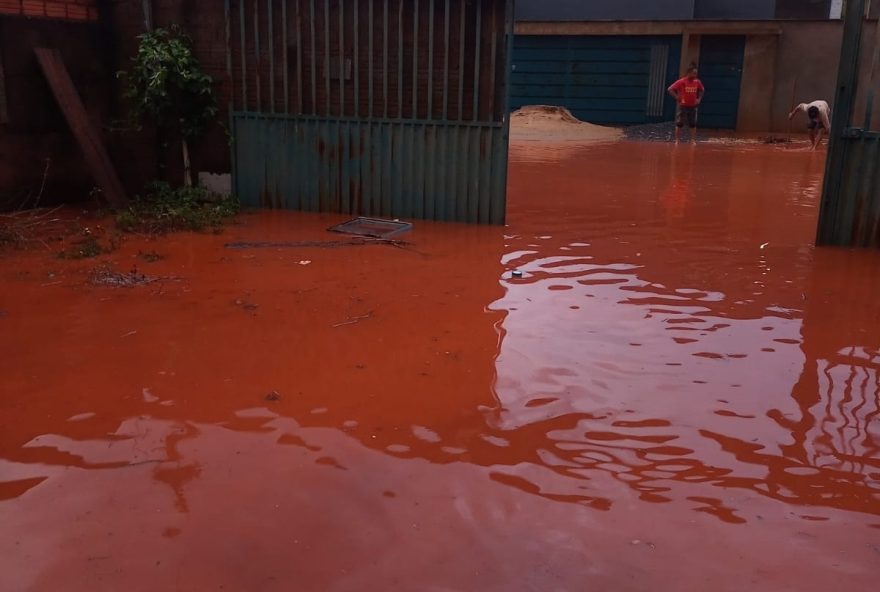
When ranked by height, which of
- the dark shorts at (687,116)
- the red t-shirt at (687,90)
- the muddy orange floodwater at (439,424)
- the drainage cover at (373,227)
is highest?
the red t-shirt at (687,90)

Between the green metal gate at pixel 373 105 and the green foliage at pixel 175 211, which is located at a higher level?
the green metal gate at pixel 373 105

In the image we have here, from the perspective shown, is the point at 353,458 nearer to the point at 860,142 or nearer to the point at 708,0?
the point at 860,142

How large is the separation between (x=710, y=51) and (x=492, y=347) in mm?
21419

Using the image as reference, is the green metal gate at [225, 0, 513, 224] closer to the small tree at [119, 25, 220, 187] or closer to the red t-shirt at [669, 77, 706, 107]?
the small tree at [119, 25, 220, 187]

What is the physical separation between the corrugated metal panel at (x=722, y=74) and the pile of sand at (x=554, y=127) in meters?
3.04

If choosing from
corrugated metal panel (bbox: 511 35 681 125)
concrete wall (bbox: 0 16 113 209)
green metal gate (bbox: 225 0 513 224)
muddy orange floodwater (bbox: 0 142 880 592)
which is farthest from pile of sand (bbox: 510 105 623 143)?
muddy orange floodwater (bbox: 0 142 880 592)

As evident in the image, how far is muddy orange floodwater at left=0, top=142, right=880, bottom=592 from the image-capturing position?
2.96 m

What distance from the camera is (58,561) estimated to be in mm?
2906

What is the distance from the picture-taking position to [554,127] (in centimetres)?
2278

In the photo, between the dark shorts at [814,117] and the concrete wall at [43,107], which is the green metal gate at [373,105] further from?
the dark shorts at [814,117]

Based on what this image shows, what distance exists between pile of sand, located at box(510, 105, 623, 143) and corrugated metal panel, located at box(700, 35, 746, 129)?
304 cm

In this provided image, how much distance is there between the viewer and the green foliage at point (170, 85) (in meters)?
9.17

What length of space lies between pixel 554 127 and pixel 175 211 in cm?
1569

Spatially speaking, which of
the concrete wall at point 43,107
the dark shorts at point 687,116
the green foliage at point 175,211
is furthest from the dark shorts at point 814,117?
the concrete wall at point 43,107
